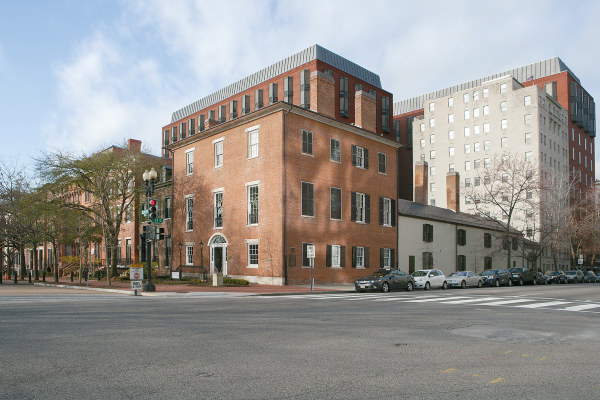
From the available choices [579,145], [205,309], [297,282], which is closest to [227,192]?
[297,282]

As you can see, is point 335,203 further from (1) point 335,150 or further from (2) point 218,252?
(2) point 218,252

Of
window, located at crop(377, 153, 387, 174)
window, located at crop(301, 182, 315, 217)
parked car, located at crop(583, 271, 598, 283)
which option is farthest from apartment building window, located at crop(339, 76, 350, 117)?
window, located at crop(301, 182, 315, 217)

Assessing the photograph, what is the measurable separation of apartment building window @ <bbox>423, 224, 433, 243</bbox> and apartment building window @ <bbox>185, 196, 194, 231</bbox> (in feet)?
66.8

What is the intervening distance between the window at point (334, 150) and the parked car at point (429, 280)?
9849 millimetres

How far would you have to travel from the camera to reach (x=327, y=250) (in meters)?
34.1

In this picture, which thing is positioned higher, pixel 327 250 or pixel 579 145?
pixel 579 145

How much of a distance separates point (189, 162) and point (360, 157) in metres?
13.7

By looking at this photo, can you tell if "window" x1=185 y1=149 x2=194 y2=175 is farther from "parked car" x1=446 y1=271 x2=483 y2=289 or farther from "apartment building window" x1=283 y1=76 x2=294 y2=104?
"apartment building window" x1=283 y1=76 x2=294 y2=104

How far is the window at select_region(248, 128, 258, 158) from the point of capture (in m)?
33.8

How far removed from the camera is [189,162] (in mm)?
40156

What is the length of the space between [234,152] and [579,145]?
79.9 metres

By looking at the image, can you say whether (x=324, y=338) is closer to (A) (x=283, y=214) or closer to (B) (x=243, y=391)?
(B) (x=243, y=391)

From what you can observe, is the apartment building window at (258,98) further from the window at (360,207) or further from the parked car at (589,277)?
the parked car at (589,277)

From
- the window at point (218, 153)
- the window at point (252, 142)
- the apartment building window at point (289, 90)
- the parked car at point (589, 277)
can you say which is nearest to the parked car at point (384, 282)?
the window at point (252, 142)
